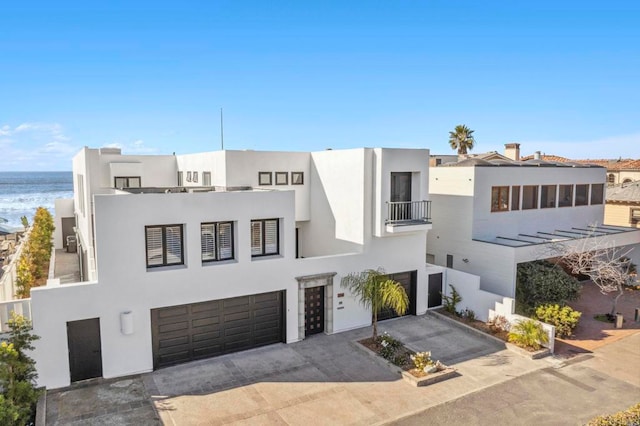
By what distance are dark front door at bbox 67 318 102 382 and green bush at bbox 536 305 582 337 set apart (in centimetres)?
1593

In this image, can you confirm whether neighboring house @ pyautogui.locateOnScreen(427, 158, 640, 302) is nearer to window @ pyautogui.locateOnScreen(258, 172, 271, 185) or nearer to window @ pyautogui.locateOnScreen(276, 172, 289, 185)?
window @ pyautogui.locateOnScreen(276, 172, 289, 185)

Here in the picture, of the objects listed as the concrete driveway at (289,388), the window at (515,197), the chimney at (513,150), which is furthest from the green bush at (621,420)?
the chimney at (513,150)

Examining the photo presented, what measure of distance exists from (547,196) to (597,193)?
4.93m

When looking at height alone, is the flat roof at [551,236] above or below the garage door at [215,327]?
above

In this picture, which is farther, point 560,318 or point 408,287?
point 408,287

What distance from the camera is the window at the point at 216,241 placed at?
14.6 m

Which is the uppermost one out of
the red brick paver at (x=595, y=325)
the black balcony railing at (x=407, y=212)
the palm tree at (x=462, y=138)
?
the palm tree at (x=462, y=138)

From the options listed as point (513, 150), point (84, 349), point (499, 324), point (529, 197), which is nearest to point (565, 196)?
point (529, 197)

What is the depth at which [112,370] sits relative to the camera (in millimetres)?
13242

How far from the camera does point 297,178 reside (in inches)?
797

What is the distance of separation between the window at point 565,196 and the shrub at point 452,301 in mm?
9667

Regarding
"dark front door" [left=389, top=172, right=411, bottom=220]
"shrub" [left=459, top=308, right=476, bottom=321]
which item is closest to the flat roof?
"shrub" [left=459, top=308, right=476, bottom=321]

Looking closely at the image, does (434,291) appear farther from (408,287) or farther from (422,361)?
(422,361)

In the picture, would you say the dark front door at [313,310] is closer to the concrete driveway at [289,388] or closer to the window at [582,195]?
the concrete driveway at [289,388]
